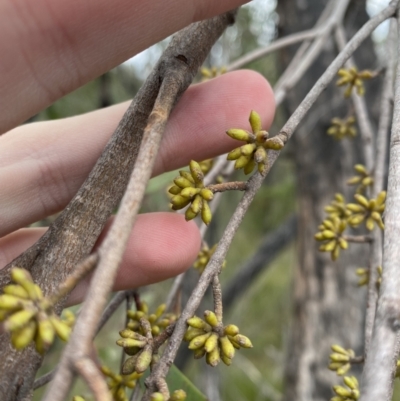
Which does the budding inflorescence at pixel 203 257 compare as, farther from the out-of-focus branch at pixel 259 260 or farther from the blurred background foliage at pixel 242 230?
the out-of-focus branch at pixel 259 260

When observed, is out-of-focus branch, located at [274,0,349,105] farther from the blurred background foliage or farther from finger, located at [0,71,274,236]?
the blurred background foliage

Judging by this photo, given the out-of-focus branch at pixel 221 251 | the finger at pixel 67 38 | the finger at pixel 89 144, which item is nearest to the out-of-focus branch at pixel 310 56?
the finger at pixel 89 144

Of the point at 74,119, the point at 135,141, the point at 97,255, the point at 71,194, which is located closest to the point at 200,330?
the point at 97,255

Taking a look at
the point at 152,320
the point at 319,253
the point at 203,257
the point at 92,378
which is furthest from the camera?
the point at 319,253

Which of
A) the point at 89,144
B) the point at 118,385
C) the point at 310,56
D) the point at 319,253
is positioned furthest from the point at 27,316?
the point at 319,253

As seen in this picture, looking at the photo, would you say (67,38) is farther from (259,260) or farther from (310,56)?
(259,260)

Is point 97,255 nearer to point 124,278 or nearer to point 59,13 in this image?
point 59,13
